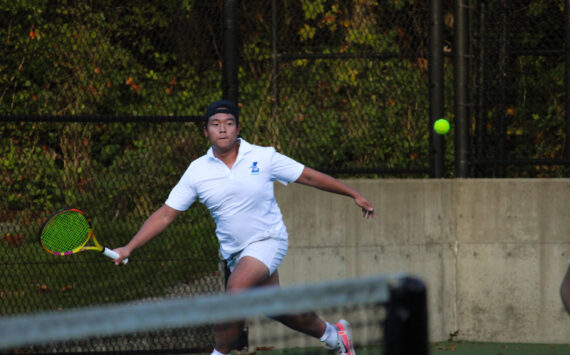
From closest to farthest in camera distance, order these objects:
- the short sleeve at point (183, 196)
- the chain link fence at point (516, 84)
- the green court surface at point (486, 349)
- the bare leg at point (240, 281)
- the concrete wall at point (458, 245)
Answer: the bare leg at point (240, 281), the short sleeve at point (183, 196), the green court surface at point (486, 349), the concrete wall at point (458, 245), the chain link fence at point (516, 84)

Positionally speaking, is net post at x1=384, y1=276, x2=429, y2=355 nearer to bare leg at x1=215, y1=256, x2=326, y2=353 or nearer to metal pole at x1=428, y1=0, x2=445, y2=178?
bare leg at x1=215, y1=256, x2=326, y2=353

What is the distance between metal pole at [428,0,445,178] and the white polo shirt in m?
2.20

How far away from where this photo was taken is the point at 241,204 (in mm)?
5820

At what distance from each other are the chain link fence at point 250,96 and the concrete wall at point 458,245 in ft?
1.17

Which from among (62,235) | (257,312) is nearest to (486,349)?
(62,235)

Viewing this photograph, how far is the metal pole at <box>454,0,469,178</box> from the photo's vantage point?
775 centimetres

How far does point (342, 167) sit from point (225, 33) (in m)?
1.41

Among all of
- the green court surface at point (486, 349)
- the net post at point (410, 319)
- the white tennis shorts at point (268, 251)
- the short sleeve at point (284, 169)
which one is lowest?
the green court surface at point (486, 349)

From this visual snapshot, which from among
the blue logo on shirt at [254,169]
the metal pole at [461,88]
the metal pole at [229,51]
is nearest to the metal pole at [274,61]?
the metal pole at [229,51]

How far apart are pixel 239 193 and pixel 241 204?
7cm

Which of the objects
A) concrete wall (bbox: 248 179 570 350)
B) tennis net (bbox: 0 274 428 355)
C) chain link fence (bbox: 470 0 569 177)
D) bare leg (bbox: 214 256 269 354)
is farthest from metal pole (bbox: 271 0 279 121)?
tennis net (bbox: 0 274 428 355)

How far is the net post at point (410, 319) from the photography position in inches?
98.0

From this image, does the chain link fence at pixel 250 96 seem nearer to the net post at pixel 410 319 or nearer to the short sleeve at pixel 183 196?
the short sleeve at pixel 183 196

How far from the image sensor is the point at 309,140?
7.82 metres
